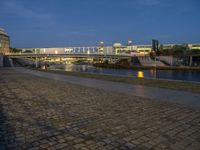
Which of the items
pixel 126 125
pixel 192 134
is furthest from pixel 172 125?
pixel 126 125

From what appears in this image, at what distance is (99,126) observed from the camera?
5520mm

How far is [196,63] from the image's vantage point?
100m

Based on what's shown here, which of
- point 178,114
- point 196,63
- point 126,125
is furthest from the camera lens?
point 196,63

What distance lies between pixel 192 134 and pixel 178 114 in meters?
1.77

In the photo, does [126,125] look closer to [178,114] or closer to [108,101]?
[178,114]

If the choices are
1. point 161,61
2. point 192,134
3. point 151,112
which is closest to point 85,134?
point 192,134

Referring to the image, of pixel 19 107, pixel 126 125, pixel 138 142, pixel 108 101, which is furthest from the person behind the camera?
pixel 108 101

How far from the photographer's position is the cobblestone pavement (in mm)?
4363

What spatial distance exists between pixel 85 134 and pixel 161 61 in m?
100

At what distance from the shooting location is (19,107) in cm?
766

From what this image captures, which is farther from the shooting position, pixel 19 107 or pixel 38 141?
pixel 19 107

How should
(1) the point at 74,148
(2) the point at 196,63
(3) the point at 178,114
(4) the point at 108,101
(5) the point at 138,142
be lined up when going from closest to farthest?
(1) the point at 74,148 → (5) the point at 138,142 → (3) the point at 178,114 → (4) the point at 108,101 → (2) the point at 196,63

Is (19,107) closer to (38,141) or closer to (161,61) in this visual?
(38,141)

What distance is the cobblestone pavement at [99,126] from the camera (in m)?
4.36
